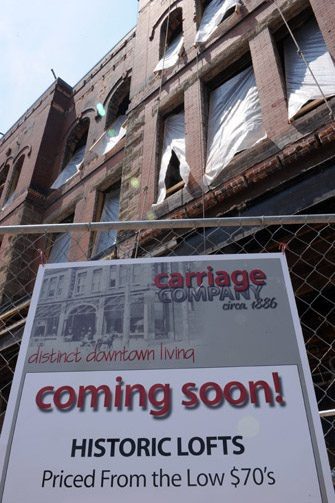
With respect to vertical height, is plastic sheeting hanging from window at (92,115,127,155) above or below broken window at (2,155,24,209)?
below

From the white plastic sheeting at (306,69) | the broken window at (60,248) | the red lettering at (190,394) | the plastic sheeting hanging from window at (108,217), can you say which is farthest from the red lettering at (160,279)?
the broken window at (60,248)

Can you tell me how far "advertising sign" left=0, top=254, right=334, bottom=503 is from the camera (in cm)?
157

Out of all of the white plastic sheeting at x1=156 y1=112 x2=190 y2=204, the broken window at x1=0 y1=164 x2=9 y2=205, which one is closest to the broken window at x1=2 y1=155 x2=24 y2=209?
the broken window at x1=0 y1=164 x2=9 y2=205

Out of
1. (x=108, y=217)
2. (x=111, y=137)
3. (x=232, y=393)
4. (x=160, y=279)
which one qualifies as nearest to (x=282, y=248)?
(x=160, y=279)

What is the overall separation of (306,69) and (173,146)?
2.77 meters

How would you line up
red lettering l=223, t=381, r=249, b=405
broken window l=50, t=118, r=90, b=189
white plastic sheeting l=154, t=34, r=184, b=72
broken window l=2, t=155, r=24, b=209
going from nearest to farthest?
red lettering l=223, t=381, r=249, b=405, white plastic sheeting l=154, t=34, r=184, b=72, broken window l=50, t=118, r=90, b=189, broken window l=2, t=155, r=24, b=209

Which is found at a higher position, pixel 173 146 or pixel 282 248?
pixel 173 146

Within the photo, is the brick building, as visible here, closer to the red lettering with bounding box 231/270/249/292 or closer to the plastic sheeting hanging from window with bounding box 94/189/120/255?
the plastic sheeting hanging from window with bounding box 94/189/120/255

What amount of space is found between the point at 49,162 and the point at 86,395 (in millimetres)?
13978

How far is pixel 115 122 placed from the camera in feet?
40.5

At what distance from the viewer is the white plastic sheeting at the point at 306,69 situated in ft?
19.0

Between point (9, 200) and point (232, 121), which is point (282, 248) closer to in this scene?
point (232, 121)

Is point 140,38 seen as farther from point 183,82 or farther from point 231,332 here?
point 231,332

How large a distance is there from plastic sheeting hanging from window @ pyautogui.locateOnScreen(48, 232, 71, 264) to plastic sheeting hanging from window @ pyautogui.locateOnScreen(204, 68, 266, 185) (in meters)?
5.71
